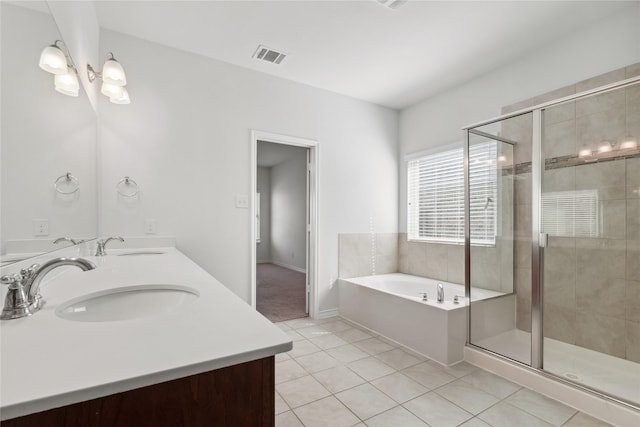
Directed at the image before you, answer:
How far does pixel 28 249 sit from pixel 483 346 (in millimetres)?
2718

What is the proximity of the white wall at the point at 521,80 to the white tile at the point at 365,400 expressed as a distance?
91.1 inches

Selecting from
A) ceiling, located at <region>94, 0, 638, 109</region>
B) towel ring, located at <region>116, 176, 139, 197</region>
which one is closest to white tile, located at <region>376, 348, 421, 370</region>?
towel ring, located at <region>116, 176, 139, 197</region>

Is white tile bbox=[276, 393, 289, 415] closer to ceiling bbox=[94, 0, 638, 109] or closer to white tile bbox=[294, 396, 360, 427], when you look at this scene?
white tile bbox=[294, 396, 360, 427]

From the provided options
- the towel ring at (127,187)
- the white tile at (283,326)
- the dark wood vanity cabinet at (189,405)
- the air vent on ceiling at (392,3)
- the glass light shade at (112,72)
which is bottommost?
the white tile at (283,326)

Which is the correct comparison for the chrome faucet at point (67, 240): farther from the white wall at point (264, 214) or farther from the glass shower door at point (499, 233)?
the white wall at point (264, 214)

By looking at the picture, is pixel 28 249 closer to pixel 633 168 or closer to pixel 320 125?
pixel 320 125

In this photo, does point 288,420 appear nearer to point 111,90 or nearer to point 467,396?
point 467,396

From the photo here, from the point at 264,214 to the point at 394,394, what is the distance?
6325mm

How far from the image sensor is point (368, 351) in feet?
8.15

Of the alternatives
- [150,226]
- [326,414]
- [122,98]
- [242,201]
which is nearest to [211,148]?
[242,201]

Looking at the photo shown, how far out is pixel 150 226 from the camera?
8.04 feet

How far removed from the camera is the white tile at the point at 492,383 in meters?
1.90

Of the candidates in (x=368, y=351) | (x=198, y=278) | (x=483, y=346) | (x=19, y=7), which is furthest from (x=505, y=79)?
(x=19, y=7)

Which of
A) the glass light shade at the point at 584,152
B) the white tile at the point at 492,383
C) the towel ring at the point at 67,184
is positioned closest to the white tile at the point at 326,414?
the white tile at the point at 492,383
